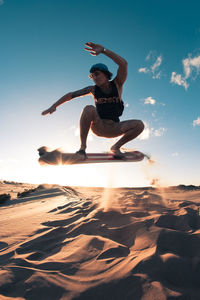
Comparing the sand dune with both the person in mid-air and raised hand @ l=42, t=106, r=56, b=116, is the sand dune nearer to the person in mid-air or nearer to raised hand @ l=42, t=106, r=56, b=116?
the person in mid-air

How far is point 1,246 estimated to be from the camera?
2.84m

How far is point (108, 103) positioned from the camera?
4012 mm

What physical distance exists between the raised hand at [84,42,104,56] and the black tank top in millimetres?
767

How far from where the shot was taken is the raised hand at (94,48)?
3.32 meters

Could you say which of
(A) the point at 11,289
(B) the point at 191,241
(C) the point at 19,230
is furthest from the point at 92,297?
(C) the point at 19,230

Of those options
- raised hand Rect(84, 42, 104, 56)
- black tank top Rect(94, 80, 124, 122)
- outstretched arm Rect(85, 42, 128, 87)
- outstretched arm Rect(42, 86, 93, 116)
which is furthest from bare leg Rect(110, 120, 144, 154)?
raised hand Rect(84, 42, 104, 56)

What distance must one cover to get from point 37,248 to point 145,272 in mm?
1602

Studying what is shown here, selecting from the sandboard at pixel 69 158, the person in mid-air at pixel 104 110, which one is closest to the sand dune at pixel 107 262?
the sandboard at pixel 69 158

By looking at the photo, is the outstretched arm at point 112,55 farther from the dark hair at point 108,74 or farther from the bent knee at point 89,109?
the bent knee at point 89,109

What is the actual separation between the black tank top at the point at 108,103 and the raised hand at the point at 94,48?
77cm

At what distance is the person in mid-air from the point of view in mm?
3902

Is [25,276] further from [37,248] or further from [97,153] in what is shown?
[97,153]

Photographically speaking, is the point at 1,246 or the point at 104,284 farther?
the point at 1,246

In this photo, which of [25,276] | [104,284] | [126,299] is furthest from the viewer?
[25,276]
